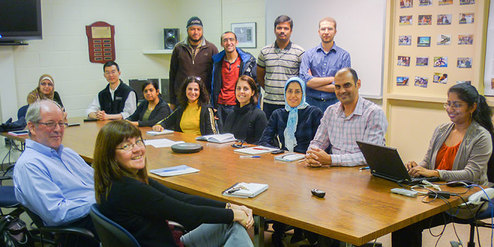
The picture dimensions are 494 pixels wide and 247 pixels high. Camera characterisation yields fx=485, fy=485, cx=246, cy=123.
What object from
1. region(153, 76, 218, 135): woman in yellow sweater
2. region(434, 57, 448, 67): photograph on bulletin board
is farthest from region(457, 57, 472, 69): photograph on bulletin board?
region(153, 76, 218, 135): woman in yellow sweater

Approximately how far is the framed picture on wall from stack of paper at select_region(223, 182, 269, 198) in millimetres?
4254

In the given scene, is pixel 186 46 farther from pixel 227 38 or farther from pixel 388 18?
pixel 388 18

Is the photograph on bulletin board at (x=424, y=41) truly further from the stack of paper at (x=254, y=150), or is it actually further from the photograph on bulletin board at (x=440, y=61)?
the stack of paper at (x=254, y=150)

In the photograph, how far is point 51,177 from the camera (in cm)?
248

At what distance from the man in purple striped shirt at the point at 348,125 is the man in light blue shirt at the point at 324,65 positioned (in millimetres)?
1255

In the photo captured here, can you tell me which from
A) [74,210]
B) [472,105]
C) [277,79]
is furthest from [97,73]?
[472,105]

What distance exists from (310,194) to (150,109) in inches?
118

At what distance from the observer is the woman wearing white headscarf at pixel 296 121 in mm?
3799

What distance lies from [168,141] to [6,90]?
3.15 meters

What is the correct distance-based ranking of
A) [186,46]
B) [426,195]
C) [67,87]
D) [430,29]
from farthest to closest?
[67,87] < [186,46] < [430,29] < [426,195]

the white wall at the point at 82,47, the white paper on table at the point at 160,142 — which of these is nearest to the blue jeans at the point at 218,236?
the white paper on table at the point at 160,142

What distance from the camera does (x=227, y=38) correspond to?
495 cm

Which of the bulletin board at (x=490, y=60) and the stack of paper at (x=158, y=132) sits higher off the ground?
the bulletin board at (x=490, y=60)

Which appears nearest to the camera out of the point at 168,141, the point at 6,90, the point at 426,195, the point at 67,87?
the point at 426,195
